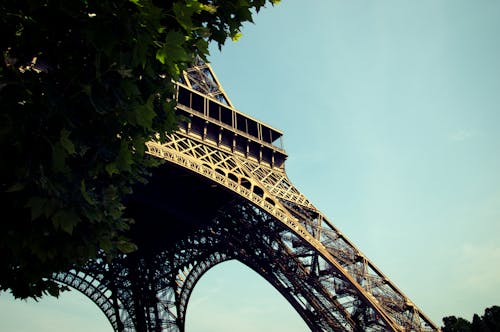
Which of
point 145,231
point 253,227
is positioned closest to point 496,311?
point 253,227

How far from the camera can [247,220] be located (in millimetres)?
24188

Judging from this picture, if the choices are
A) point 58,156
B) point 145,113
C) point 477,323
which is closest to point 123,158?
point 145,113

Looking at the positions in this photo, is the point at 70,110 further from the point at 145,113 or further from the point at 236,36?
the point at 236,36

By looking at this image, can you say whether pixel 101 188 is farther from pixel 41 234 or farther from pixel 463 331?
pixel 463 331

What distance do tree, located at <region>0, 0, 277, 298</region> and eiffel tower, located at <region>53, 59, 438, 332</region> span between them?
47.1 ft

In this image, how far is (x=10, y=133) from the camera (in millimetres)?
3338

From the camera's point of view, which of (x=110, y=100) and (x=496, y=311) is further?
(x=496, y=311)

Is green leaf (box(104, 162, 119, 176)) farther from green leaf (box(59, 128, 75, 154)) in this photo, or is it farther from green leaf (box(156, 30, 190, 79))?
green leaf (box(156, 30, 190, 79))

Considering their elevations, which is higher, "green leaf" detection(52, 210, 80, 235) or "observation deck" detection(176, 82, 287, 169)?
"observation deck" detection(176, 82, 287, 169)

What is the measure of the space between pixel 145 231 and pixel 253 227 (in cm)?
1323

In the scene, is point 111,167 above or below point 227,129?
below

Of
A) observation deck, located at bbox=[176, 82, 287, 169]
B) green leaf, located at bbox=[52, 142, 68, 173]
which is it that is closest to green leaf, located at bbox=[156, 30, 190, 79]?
green leaf, located at bbox=[52, 142, 68, 173]

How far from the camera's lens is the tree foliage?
76.4ft

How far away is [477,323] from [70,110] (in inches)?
1063
